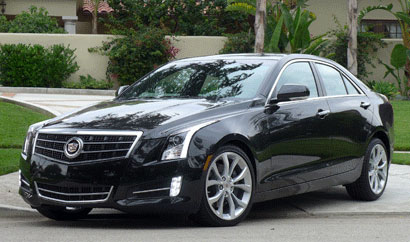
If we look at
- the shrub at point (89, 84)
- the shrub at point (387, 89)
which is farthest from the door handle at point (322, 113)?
the shrub at point (89, 84)

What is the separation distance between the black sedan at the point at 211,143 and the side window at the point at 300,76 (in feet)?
0.05

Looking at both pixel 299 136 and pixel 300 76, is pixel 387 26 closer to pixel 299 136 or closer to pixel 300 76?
pixel 300 76

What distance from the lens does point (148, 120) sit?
7.18m

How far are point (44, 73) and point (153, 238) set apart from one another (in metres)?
22.2

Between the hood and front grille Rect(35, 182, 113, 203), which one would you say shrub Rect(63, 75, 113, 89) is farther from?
front grille Rect(35, 182, 113, 203)

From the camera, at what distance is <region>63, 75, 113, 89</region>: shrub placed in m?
28.2

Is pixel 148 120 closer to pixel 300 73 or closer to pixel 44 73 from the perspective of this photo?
pixel 300 73

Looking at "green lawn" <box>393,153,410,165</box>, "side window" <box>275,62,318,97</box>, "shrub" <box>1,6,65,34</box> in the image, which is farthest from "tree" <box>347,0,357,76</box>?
"side window" <box>275,62,318,97</box>

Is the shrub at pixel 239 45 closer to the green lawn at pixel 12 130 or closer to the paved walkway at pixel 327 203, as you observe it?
the green lawn at pixel 12 130

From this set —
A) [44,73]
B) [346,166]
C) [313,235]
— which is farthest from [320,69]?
[44,73]

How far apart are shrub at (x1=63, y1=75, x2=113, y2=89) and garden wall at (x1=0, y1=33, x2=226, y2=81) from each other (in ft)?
1.38

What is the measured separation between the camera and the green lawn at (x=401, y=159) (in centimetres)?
1237

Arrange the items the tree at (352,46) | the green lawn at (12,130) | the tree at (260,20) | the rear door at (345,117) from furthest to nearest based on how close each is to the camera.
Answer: the tree at (352,46) → the tree at (260,20) → the green lawn at (12,130) → the rear door at (345,117)

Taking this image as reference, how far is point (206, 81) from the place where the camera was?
827 centimetres
